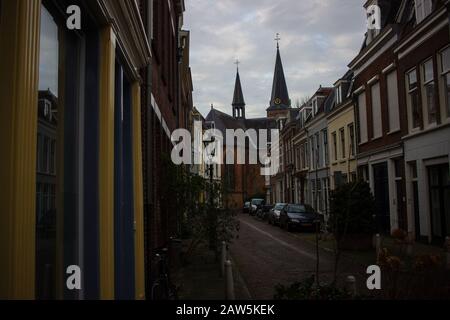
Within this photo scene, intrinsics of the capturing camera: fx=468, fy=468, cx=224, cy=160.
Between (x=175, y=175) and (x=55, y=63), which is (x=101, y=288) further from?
(x=175, y=175)

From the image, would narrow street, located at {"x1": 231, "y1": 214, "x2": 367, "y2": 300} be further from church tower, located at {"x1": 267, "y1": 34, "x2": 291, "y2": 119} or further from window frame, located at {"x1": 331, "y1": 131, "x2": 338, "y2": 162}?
church tower, located at {"x1": 267, "y1": 34, "x2": 291, "y2": 119}

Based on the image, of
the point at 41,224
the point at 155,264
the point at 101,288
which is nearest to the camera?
the point at 41,224

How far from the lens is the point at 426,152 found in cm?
1648

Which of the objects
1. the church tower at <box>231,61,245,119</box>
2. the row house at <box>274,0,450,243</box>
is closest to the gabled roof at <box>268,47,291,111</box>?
the church tower at <box>231,61,245,119</box>

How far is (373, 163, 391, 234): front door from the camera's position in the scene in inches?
814

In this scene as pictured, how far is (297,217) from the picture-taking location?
2517 centimetres

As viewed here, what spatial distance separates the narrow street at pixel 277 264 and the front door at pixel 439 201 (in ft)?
13.4

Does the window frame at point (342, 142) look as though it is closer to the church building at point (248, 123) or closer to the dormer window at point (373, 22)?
the dormer window at point (373, 22)

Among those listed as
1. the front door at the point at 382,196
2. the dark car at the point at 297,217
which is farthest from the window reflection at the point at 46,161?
the dark car at the point at 297,217

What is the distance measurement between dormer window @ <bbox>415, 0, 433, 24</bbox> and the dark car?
11.3 m

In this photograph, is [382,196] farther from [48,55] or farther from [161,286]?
[48,55]

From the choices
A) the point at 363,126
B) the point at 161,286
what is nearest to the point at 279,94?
the point at 363,126
